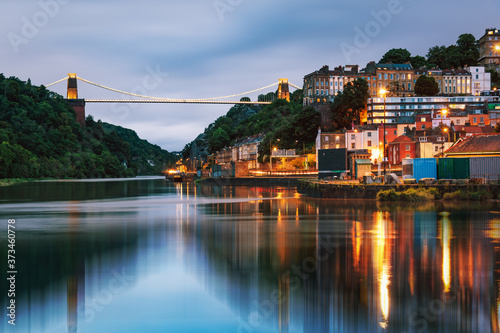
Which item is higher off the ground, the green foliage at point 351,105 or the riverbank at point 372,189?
the green foliage at point 351,105

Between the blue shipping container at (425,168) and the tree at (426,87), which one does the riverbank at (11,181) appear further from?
the tree at (426,87)

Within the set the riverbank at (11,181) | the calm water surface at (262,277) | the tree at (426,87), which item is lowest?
the calm water surface at (262,277)

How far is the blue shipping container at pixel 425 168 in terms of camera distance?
34.5m

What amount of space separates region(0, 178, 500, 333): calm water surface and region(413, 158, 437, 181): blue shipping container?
43.2 feet

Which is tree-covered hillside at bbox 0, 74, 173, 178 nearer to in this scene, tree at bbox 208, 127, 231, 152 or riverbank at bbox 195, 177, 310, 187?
tree at bbox 208, 127, 231, 152

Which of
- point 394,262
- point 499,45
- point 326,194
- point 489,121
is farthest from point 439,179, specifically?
point 499,45

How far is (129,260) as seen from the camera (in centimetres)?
1416

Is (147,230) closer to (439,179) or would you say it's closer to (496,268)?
(496,268)

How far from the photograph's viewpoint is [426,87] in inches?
3423

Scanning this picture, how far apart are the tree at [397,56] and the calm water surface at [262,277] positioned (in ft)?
299

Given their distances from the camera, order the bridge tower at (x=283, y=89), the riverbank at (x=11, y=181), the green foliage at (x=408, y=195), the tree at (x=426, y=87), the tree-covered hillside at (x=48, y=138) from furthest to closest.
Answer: the bridge tower at (x=283, y=89) < the tree-covered hillside at (x=48, y=138) < the tree at (x=426, y=87) < the riverbank at (x=11, y=181) < the green foliage at (x=408, y=195)

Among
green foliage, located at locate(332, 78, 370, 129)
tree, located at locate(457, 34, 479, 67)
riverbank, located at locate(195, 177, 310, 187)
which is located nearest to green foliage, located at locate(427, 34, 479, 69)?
tree, located at locate(457, 34, 479, 67)

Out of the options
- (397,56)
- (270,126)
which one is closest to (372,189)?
(397,56)

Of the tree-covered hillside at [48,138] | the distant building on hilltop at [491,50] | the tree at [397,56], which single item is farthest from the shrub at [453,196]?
the distant building on hilltop at [491,50]
